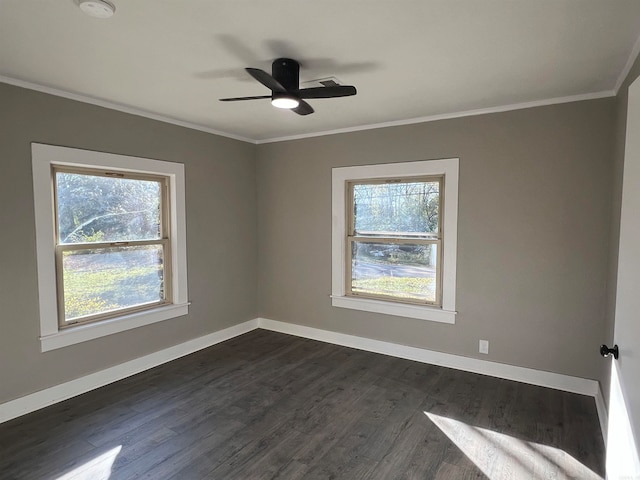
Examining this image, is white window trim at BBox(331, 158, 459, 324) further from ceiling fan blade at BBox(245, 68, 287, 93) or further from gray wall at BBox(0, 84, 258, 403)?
ceiling fan blade at BBox(245, 68, 287, 93)

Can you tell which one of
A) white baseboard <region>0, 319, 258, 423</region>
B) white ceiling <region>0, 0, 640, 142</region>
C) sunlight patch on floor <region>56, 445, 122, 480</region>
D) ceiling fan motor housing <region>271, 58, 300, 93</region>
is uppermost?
white ceiling <region>0, 0, 640, 142</region>

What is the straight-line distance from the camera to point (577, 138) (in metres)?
3.05

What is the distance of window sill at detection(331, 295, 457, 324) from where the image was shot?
3.73m

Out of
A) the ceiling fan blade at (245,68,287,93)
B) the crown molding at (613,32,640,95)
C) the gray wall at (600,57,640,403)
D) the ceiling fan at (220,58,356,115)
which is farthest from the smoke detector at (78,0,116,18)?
the gray wall at (600,57,640,403)

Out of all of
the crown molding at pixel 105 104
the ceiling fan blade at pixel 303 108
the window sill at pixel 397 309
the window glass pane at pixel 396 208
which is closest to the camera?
the ceiling fan blade at pixel 303 108

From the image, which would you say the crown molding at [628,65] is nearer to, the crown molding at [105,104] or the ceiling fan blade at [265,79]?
the ceiling fan blade at [265,79]

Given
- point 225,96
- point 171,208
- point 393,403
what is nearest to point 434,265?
point 393,403

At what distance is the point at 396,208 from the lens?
4.06 m

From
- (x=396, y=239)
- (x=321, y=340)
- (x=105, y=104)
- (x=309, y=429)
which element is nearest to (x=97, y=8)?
(x=105, y=104)

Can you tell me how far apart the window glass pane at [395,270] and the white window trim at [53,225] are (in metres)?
2.07

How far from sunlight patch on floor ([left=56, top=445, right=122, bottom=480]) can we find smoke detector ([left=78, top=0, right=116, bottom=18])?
2522mm

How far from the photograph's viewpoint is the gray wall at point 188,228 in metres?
2.74

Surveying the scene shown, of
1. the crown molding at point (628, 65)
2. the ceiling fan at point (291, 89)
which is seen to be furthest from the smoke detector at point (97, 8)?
the crown molding at point (628, 65)

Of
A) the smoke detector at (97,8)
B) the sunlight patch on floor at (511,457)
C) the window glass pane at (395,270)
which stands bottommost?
the sunlight patch on floor at (511,457)
